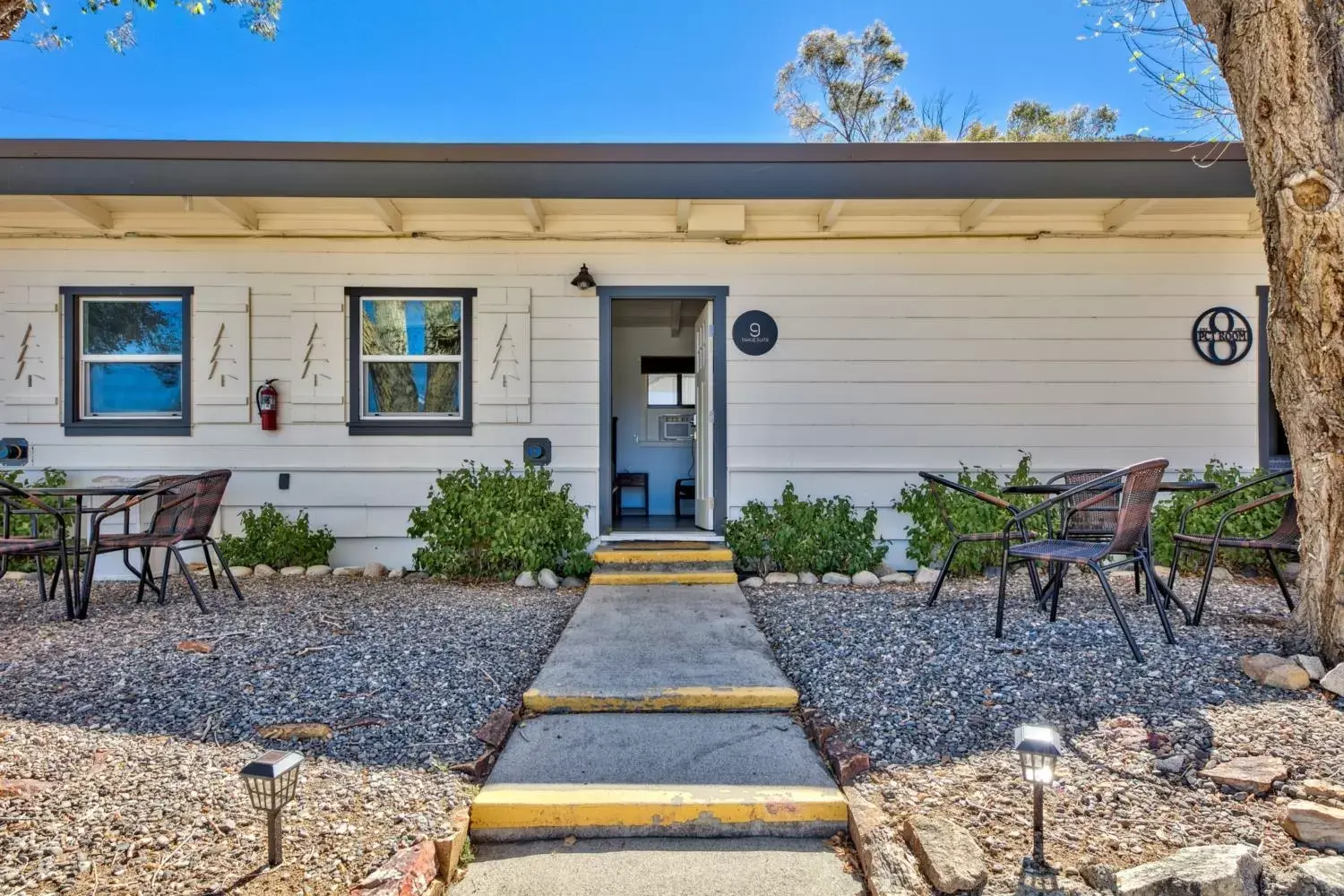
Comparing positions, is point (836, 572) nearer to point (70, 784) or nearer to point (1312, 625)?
point (1312, 625)

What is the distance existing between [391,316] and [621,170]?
7.46ft

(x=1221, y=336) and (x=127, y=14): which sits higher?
(x=127, y=14)

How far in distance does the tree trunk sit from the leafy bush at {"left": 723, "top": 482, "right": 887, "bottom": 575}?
8.00ft

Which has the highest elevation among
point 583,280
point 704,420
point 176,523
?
point 583,280

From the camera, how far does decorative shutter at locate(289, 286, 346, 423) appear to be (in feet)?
17.3

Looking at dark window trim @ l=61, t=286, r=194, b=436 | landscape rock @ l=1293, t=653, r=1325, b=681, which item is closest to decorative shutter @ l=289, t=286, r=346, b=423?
dark window trim @ l=61, t=286, r=194, b=436

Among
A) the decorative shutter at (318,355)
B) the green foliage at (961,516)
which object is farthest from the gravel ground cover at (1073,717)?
the decorative shutter at (318,355)

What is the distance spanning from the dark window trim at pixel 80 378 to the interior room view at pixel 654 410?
4044mm

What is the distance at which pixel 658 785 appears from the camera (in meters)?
2.00

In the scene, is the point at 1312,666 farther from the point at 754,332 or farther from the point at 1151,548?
the point at 754,332

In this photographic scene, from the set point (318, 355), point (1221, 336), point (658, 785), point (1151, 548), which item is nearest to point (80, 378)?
point (318, 355)

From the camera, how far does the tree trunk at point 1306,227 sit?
8.53 ft

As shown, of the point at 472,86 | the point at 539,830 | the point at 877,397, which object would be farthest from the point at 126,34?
the point at 472,86

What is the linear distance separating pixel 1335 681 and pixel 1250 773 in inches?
38.3
